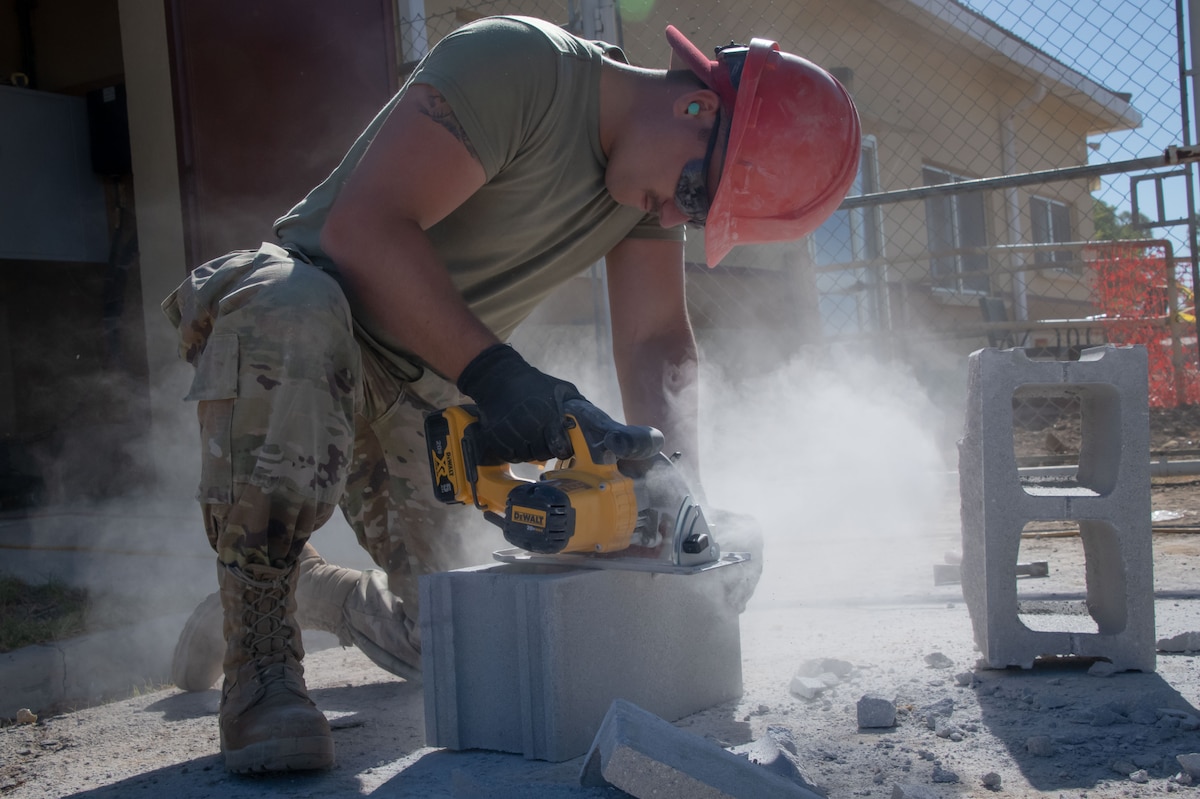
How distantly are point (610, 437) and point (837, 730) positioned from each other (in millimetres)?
792

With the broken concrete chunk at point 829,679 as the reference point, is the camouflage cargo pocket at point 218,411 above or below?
above

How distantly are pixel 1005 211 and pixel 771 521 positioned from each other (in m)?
7.98

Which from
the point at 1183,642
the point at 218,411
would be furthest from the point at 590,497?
the point at 1183,642

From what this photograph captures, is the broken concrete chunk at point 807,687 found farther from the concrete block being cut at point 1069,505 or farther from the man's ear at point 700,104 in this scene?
the man's ear at point 700,104

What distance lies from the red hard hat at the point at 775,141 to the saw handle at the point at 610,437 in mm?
740

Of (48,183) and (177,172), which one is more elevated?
(48,183)

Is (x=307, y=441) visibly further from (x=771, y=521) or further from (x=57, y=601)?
(x=771, y=521)

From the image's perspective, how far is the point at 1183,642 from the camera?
2492mm

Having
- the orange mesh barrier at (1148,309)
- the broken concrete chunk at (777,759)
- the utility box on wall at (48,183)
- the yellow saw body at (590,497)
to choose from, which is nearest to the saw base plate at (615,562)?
the yellow saw body at (590,497)

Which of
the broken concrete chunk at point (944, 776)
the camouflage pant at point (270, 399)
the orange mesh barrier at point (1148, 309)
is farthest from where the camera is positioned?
the orange mesh barrier at point (1148, 309)

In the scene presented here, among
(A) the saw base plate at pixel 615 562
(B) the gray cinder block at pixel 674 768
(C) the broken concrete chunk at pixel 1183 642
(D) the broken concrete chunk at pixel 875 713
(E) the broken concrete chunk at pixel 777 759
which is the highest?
(A) the saw base plate at pixel 615 562

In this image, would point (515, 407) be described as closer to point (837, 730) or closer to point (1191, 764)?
point (837, 730)

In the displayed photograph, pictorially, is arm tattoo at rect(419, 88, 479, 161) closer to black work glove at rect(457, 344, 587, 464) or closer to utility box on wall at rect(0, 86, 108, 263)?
black work glove at rect(457, 344, 587, 464)

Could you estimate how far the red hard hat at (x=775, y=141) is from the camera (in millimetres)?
2291
